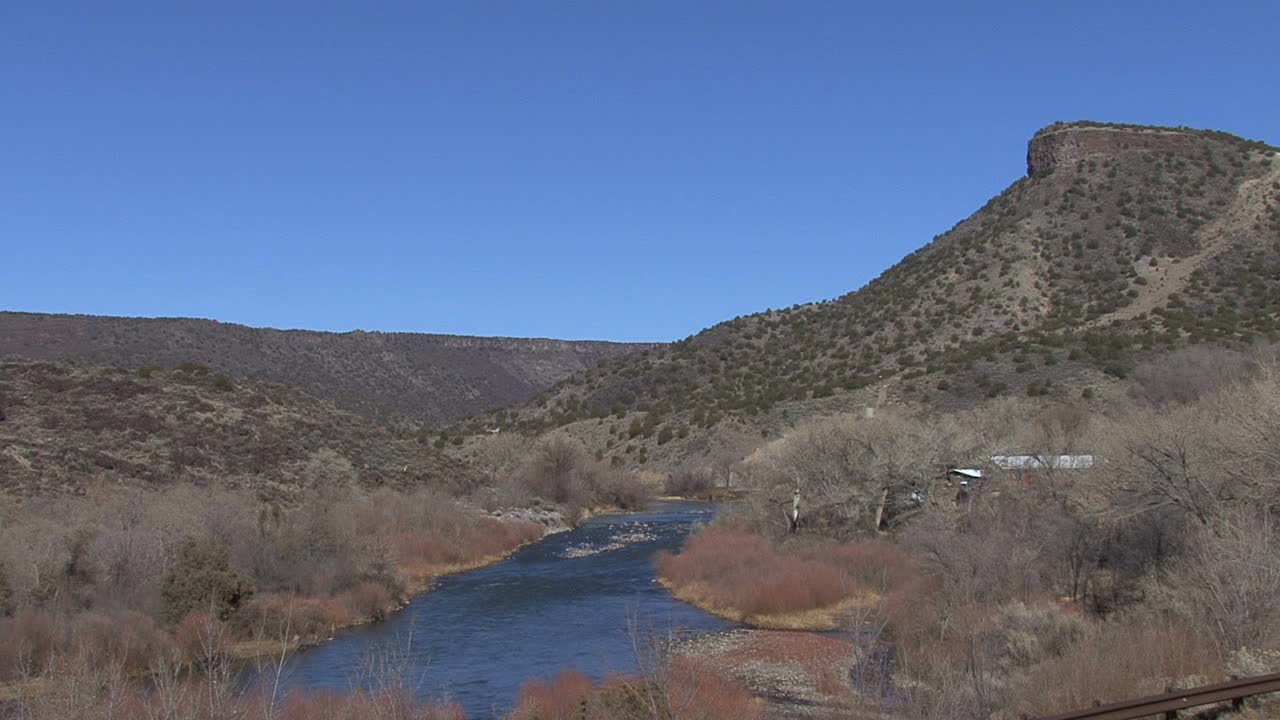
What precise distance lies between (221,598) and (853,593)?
14.9 metres

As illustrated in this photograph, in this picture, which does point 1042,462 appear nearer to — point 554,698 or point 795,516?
point 795,516

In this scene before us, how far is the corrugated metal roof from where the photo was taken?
97.7ft

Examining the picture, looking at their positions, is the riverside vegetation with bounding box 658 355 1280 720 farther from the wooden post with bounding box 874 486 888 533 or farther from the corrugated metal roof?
the corrugated metal roof

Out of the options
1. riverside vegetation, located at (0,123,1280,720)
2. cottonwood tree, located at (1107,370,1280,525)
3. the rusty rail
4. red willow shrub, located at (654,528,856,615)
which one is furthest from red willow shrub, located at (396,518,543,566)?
the rusty rail

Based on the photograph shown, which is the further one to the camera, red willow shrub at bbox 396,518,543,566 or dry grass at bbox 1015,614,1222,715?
red willow shrub at bbox 396,518,543,566

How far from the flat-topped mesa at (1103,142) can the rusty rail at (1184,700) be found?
295 feet

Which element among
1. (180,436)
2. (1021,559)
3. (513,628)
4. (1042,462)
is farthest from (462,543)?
(1021,559)

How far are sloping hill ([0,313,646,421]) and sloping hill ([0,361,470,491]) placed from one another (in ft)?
78.1

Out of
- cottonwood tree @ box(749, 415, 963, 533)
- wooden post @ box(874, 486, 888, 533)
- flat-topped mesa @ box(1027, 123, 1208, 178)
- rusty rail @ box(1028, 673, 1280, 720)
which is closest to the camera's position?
rusty rail @ box(1028, 673, 1280, 720)

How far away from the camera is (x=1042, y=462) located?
99.4 feet

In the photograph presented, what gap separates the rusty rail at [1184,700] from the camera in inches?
419

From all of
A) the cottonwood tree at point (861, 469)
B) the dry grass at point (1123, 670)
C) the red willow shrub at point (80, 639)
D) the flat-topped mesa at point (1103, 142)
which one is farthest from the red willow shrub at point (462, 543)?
the flat-topped mesa at point (1103, 142)

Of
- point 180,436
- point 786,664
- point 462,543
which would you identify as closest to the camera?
point 786,664

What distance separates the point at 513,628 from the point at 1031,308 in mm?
61517
